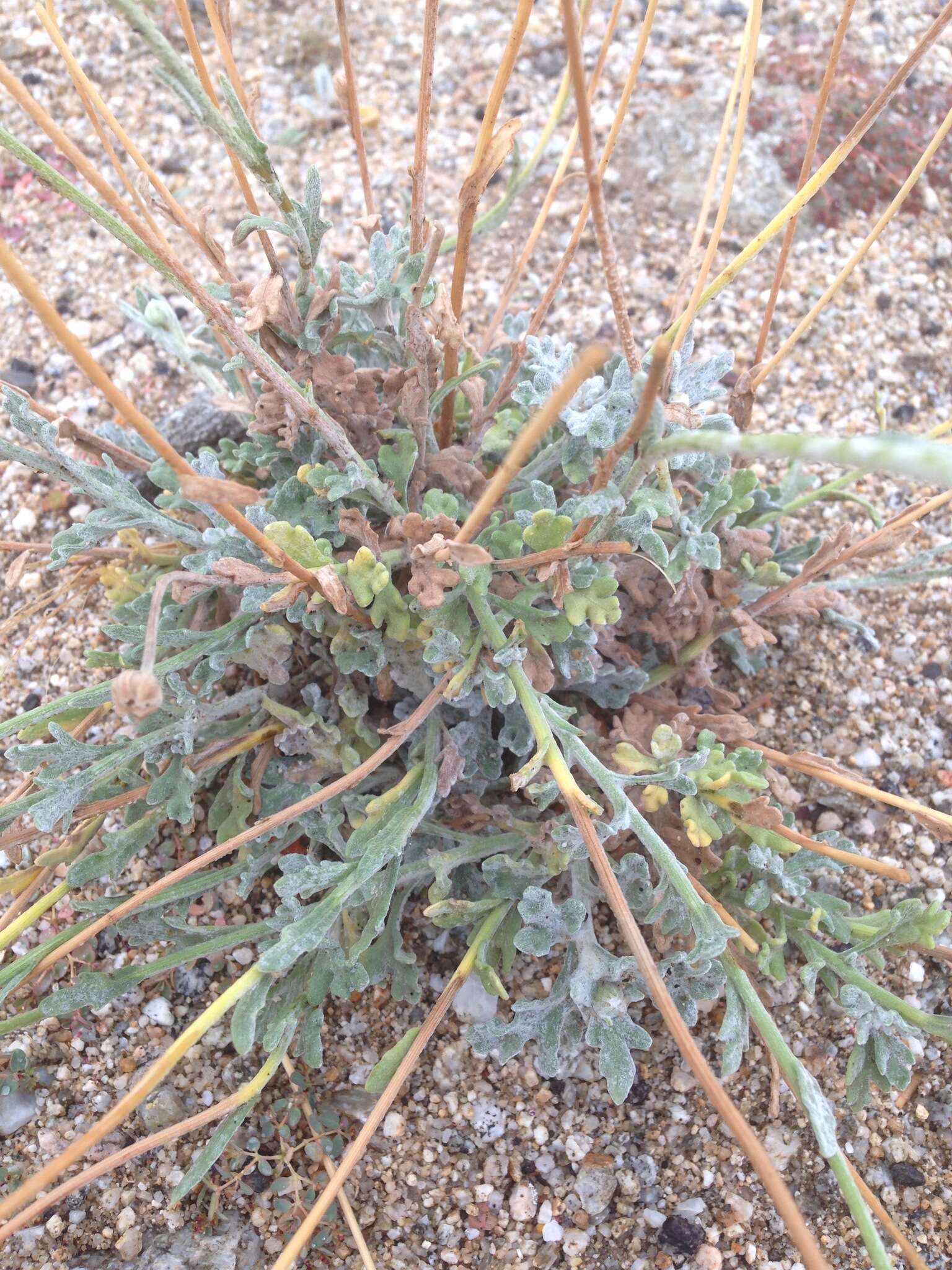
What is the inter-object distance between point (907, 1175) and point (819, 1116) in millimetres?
609

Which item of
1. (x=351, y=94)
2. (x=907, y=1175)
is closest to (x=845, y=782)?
(x=907, y=1175)

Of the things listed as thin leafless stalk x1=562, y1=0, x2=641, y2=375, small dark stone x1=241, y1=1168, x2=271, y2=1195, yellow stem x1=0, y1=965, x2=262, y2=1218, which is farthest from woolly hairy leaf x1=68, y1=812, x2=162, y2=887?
thin leafless stalk x1=562, y1=0, x2=641, y2=375

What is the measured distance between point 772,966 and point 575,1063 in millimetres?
397

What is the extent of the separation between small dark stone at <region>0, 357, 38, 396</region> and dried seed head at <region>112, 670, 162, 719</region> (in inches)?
71.3

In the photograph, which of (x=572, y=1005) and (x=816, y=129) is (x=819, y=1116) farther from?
(x=816, y=129)

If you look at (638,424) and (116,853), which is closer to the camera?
(638,424)

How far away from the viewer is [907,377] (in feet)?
8.39

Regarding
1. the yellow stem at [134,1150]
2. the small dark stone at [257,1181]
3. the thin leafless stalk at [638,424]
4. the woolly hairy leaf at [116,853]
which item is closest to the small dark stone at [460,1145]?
the small dark stone at [257,1181]

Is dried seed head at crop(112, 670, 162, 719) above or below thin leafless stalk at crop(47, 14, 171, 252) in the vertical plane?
below

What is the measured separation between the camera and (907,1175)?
1686 mm

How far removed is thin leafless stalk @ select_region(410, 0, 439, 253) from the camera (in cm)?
140

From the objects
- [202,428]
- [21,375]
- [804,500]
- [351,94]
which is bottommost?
[804,500]

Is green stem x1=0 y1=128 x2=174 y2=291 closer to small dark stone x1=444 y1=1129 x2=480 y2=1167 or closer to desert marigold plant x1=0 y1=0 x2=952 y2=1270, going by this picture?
desert marigold plant x1=0 y1=0 x2=952 y2=1270

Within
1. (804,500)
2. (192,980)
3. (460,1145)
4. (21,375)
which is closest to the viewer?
(460,1145)
